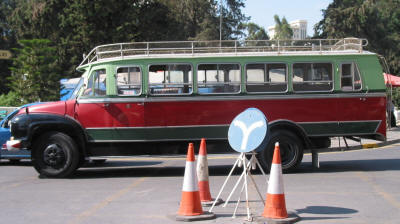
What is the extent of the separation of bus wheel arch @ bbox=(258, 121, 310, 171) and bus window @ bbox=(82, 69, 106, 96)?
3.88 meters

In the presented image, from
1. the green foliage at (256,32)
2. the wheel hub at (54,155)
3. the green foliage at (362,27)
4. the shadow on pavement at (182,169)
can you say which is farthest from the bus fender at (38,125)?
the green foliage at (256,32)

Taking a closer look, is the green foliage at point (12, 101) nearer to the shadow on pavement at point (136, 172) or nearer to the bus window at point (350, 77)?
the shadow on pavement at point (136, 172)

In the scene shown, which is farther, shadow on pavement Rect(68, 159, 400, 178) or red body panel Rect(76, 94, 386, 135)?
shadow on pavement Rect(68, 159, 400, 178)

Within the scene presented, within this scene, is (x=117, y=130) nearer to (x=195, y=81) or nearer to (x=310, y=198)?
(x=195, y=81)

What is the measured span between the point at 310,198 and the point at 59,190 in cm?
467

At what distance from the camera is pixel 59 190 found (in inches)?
371

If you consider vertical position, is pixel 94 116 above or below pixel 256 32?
below

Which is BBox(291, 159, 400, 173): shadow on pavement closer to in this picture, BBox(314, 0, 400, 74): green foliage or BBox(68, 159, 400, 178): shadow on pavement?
BBox(68, 159, 400, 178): shadow on pavement

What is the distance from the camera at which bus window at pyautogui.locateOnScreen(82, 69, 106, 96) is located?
445 inches

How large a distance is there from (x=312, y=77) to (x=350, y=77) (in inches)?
34.5

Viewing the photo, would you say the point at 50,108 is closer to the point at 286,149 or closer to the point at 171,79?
the point at 171,79

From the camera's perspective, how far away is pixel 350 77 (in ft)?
37.4

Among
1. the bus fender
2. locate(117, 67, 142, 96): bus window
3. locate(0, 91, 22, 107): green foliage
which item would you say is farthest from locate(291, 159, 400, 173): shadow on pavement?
locate(0, 91, 22, 107): green foliage

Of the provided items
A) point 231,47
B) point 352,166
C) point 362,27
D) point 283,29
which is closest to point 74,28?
point 362,27
